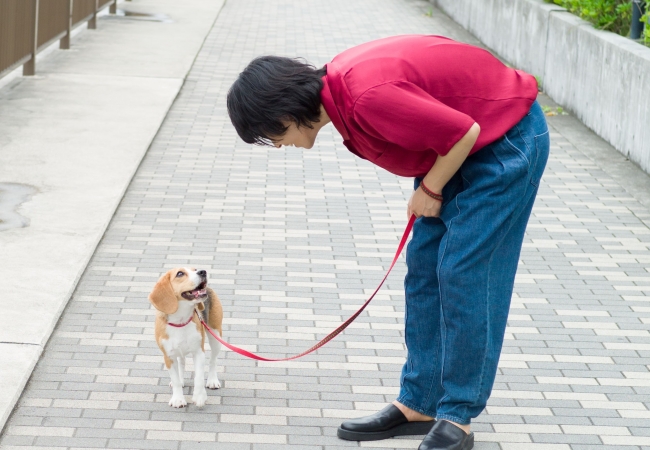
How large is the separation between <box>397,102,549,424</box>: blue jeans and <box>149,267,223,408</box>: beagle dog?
0.87 m

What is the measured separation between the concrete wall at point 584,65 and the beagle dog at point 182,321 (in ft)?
17.5

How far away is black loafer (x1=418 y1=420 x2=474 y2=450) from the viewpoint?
148 inches

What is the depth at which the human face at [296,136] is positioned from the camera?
3.42 m

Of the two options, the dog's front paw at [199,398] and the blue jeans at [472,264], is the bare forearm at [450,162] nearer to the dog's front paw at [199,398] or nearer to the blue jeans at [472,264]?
the blue jeans at [472,264]

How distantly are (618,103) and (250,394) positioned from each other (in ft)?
19.8

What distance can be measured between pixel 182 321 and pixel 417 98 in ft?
4.77

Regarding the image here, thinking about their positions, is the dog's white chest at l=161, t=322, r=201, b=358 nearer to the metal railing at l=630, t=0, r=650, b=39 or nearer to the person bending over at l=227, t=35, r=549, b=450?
the person bending over at l=227, t=35, r=549, b=450

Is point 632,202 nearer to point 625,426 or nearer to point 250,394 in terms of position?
point 625,426

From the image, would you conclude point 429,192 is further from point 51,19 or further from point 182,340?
point 51,19

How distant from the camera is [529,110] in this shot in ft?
11.8

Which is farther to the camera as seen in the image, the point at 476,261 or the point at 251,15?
the point at 251,15

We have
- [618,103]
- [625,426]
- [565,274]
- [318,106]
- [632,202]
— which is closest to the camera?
[318,106]

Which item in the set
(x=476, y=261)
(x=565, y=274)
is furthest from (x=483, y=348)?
(x=565, y=274)

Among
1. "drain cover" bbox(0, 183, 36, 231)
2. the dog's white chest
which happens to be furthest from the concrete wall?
the dog's white chest
